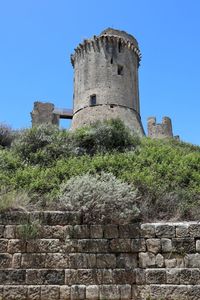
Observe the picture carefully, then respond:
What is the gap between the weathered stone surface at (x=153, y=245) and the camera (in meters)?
6.50

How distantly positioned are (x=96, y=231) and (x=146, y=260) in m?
0.96

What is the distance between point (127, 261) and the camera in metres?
6.50

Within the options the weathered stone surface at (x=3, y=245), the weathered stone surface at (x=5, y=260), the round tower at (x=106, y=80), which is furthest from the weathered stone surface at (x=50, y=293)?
the round tower at (x=106, y=80)

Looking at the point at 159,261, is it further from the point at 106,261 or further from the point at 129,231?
the point at 106,261

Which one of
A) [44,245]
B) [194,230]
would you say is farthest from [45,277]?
[194,230]

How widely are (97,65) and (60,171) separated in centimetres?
1644

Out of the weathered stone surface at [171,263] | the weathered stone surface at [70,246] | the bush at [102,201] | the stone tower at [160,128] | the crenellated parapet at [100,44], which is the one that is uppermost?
the crenellated parapet at [100,44]

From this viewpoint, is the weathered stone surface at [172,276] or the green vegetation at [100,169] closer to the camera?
the weathered stone surface at [172,276]

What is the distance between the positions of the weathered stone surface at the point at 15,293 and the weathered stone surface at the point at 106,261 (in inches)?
50.1

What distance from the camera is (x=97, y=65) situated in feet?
81.6

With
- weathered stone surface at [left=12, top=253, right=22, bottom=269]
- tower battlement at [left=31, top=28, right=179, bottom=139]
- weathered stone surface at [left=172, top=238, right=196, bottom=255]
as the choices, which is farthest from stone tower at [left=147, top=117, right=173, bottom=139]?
weathered stone surface at [left=12, top=253, right=22, bottom=269]

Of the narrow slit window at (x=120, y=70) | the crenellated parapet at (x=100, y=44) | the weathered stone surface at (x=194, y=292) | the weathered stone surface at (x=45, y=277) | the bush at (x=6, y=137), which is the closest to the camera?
the weathered stone surface at (x=194, y=292)

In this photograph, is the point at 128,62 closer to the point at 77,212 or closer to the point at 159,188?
the point at 159,188

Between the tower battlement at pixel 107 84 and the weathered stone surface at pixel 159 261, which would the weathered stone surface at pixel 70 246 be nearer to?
the weathered stone surface at pixel 159 261
